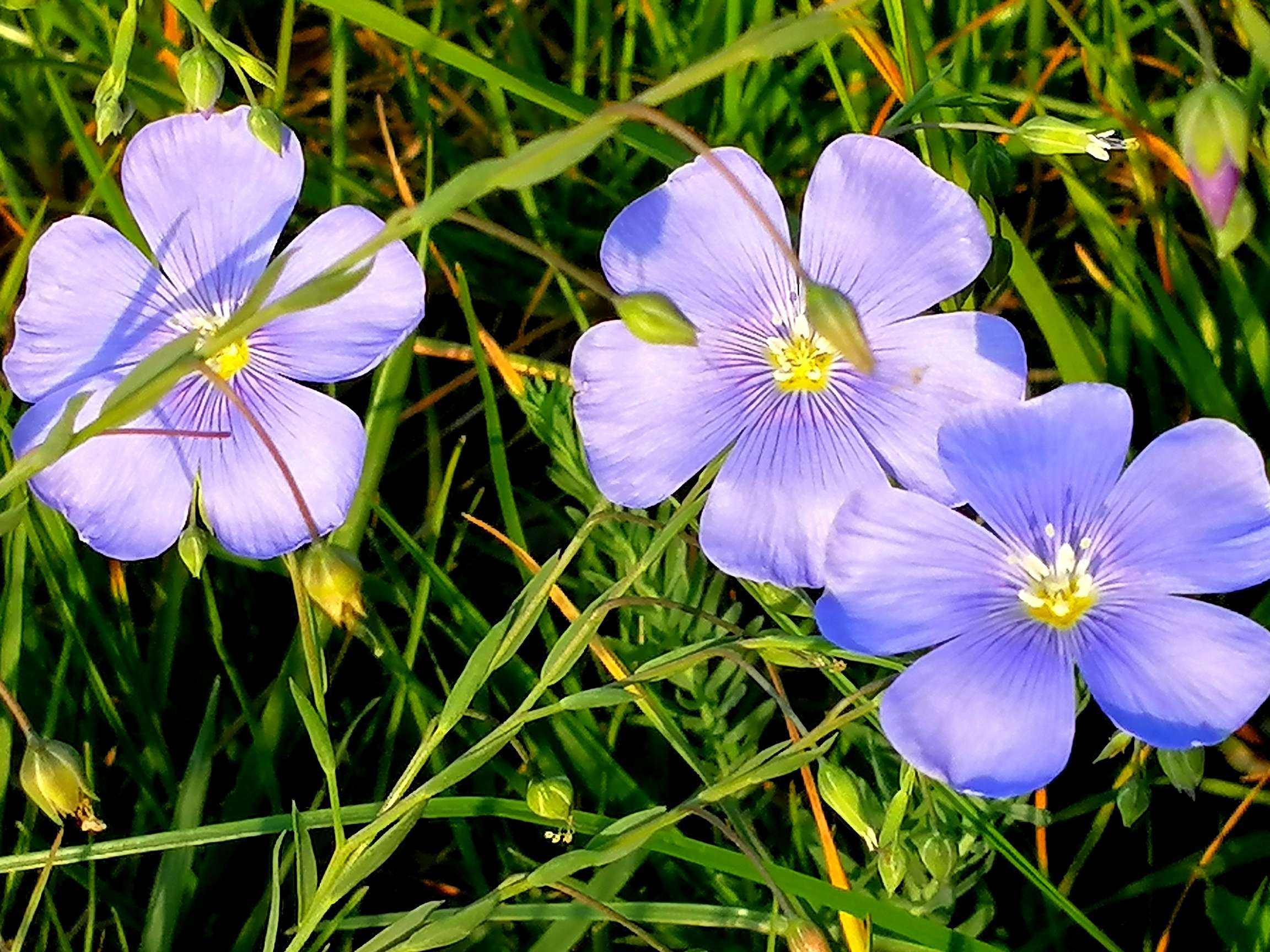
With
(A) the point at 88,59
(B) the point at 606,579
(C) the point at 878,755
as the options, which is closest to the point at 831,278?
(B) the point at 606,579

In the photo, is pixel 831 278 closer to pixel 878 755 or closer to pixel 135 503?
pixel 878 755

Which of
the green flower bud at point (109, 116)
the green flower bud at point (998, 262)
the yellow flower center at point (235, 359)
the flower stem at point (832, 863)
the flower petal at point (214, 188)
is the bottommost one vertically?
the flower stem at point (832, 863)

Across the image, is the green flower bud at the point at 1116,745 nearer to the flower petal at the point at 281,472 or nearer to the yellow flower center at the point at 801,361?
the yellow flower center at the point at 801,361

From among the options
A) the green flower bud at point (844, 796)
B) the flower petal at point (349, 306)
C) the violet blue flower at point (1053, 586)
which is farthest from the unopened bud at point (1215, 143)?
the flower petal at point (349, 306)

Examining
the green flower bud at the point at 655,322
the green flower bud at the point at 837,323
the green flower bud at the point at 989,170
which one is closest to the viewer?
the green flower bud at the point at 837,323

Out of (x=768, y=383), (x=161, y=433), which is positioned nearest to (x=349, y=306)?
(x=161, y=433)

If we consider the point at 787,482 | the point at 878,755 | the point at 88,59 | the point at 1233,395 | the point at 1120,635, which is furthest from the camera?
the point at 88,59
